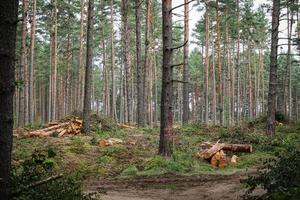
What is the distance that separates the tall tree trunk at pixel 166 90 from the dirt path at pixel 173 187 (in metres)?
1.70

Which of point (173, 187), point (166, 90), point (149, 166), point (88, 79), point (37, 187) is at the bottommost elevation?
point (173, 187)

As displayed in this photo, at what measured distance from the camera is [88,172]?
43.8ft

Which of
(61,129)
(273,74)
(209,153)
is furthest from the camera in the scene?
(61,129)

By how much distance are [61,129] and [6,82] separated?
16.0 m

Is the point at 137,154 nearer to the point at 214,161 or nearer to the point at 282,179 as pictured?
the point at 214,161

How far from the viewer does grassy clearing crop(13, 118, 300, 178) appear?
13250 mm

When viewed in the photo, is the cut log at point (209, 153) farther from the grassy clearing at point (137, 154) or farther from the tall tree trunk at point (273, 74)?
the tall tree trunk at point (273, 74)

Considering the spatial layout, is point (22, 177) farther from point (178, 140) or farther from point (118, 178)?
point (178, 140)

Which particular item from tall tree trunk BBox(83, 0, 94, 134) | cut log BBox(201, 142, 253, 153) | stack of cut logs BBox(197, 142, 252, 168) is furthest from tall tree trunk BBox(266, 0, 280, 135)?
tall tree trunk BBox(83, 0, 94, 134)

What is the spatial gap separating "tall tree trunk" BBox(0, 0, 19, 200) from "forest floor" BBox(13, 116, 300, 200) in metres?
2.47

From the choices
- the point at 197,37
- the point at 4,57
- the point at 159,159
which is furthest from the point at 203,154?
the point at 197,37

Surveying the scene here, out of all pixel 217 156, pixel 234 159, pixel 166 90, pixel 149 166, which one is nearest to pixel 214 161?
pixel 217 156

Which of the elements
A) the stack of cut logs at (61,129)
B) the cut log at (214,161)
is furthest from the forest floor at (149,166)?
the stack of cut logs at (61,129)

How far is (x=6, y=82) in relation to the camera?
5.48 m
